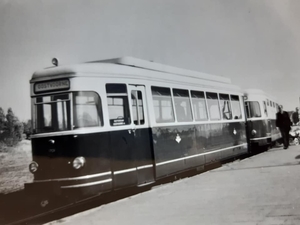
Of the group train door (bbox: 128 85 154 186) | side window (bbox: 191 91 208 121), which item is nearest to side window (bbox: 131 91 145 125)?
train door (bbox: 128 85 154 186)

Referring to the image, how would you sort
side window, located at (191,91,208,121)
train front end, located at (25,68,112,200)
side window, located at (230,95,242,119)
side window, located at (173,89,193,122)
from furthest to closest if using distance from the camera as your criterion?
side window, located at (230,95,242,119), side window, located at (191,91,208,121), side window, located at (173,89,193,122), train front end, located at (25,68,112,200)

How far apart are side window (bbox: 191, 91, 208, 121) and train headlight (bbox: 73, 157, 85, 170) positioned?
3.45m

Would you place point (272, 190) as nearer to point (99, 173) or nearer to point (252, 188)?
point (252, 188)

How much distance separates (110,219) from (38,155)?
69.8 inches

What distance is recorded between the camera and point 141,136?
701cm

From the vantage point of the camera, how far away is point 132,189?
291 inches

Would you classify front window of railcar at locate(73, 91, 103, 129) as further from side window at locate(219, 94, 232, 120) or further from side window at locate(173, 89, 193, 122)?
side window at locate(219, 94, 232, 120)

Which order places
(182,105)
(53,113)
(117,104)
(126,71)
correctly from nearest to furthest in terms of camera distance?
(53,113) < (117,104) < (126,71) < (182,105)

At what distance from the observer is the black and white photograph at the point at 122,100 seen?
5.06 m

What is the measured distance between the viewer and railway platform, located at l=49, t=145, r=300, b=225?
443 cm

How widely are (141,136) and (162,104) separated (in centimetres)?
93

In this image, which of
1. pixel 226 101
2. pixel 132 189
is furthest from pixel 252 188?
pixel 226 101

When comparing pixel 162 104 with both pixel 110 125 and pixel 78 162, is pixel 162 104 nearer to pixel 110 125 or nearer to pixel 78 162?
pixel 110 125

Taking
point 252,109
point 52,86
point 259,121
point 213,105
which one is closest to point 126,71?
point 52,86
